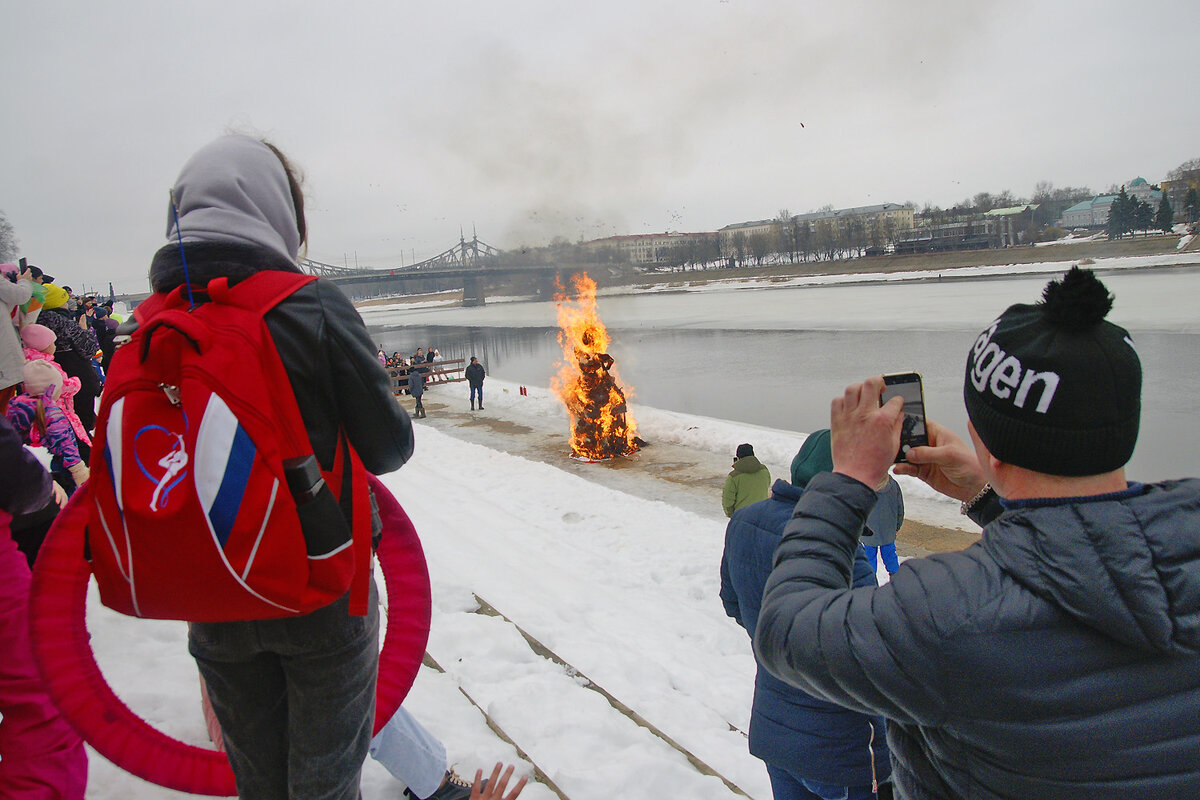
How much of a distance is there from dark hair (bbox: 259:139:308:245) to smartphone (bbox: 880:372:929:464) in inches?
58.7

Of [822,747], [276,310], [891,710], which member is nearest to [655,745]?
[822,747]

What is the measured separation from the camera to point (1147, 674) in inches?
38.5

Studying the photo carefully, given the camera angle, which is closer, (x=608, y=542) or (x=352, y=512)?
(x=352, y=512)

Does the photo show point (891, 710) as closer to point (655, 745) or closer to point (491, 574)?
point (655, 745)

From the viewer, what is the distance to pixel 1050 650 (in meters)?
1.00

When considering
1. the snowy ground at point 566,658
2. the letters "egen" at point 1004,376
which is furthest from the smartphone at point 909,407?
the snowy ground at point 566,658

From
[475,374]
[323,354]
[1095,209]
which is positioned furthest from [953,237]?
[323,354]

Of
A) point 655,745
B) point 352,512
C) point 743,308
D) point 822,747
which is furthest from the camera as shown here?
point 743,308

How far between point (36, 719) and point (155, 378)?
167cm

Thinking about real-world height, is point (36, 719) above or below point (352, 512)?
below

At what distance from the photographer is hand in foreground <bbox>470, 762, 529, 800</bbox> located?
2.37 m

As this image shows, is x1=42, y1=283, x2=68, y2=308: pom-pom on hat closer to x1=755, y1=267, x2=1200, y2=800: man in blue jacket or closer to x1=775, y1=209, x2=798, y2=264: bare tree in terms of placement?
x1=755, y1=267, x2=1200, y2=800: man in blue jacket

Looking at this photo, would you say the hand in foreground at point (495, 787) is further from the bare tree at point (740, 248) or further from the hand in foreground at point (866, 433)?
the bare tree at point (740, 248)

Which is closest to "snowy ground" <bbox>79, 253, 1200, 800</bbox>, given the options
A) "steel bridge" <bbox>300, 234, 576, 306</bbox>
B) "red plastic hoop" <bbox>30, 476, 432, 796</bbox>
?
"red plastic hoop" <bbox>30, 476, 432, 796</bbox>
